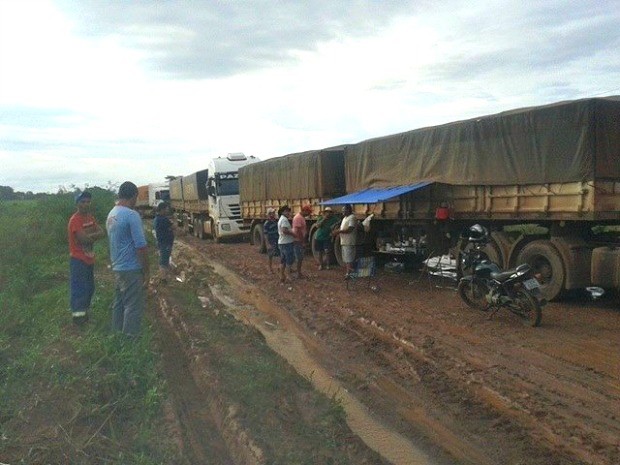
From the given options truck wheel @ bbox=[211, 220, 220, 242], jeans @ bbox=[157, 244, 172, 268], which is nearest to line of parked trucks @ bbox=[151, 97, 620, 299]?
jeans @ bbox=[157, 244, 172, 268]

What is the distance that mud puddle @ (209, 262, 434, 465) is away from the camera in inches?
208

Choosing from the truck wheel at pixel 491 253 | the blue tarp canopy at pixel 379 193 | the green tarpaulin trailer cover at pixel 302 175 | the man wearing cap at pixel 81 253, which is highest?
the green tarpaulin trailer cover at pixel 302 175

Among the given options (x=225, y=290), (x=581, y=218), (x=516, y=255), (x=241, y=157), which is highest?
(x=241, y=157)

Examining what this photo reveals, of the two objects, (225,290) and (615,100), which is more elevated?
(615,100)

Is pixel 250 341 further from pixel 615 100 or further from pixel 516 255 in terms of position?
pixel 615 100

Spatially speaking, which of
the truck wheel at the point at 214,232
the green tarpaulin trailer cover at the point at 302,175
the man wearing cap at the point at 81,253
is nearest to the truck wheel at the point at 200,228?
the truck wheel at the point at 214,232

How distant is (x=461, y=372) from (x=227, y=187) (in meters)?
20.4

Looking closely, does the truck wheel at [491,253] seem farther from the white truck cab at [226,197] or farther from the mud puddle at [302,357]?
the white truck cab at [226,197]

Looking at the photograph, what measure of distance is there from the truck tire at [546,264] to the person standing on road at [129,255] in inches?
257

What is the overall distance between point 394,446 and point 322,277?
991 cm

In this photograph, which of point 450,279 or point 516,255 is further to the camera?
point 450,279

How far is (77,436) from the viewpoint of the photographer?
4.71 meters

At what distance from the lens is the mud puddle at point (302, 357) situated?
529 centimetres

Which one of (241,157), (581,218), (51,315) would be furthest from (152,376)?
(241,157)
